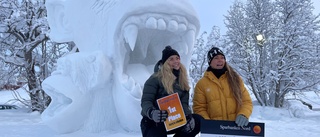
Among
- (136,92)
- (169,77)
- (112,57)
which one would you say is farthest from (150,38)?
(169,77)

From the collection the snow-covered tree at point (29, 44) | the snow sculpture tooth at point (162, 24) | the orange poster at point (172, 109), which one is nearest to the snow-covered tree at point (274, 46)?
the snow-covered tree at point (29, 44)

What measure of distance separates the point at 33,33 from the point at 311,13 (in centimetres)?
1188

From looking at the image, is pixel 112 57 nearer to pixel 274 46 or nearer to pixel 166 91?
pixel 166 91

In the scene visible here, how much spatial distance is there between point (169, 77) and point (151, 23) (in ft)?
2.42

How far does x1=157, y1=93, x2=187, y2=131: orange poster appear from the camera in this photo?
198cm

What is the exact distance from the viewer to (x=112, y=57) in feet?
9.68

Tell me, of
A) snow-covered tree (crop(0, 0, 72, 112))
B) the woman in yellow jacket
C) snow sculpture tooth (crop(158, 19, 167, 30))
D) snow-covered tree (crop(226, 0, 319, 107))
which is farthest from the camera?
snow-covered tree (crop(226, 0, 319, 107))

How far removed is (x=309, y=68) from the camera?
46.2 ft

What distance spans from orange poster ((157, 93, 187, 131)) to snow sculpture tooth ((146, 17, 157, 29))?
847mm

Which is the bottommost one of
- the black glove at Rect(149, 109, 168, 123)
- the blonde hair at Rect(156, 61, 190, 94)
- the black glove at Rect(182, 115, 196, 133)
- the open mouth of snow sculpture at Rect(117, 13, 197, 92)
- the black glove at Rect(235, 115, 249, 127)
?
the black glove at Rect(182, 115, 196, 133)

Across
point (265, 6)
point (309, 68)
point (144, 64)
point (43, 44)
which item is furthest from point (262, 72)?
point (144, 64)

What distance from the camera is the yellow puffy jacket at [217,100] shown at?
2.18m

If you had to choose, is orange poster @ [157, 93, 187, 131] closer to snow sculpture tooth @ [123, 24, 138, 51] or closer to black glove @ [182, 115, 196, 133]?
black glove @ [182, 115, 196, 133]

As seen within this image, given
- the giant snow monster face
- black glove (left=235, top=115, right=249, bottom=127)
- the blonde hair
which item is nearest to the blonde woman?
the blonde hair
